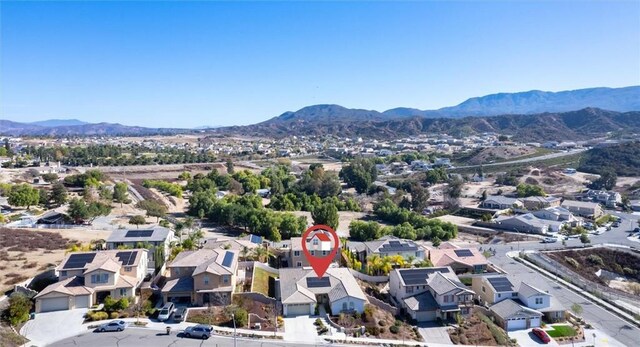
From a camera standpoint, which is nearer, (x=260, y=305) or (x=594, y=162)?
(x=260, y=305)

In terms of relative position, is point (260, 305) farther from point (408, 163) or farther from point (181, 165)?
point (408, 163)

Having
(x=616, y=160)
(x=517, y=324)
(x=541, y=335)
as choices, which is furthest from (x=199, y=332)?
(x=616, y=160)

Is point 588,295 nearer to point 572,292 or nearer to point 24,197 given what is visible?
point 572,292

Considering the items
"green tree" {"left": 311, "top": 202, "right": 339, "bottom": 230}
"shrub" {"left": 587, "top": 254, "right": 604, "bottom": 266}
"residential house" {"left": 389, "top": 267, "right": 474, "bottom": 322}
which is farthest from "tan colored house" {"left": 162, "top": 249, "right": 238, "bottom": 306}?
"shrub" {"left": 587, "top": 254, "right": 604, "bottom": 266}

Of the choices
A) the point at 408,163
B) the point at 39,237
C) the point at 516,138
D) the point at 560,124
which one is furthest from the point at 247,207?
Answer: the point at 560,124

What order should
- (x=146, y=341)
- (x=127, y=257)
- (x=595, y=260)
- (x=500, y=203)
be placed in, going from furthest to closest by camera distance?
(x=500, y=203) → (x=595, y=260) → (x=127, y=257) → (x=146, y=341)

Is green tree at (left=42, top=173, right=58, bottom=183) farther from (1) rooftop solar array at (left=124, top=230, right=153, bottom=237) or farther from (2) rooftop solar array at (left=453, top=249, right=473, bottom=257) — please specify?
(2) rooftop solar array at (left=453, top=249, right=473, bottom=257)

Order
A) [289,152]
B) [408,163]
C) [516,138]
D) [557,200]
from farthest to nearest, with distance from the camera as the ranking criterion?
1. [516,138]
2. [289,152]
3. [408,163]
4. [557,200]
